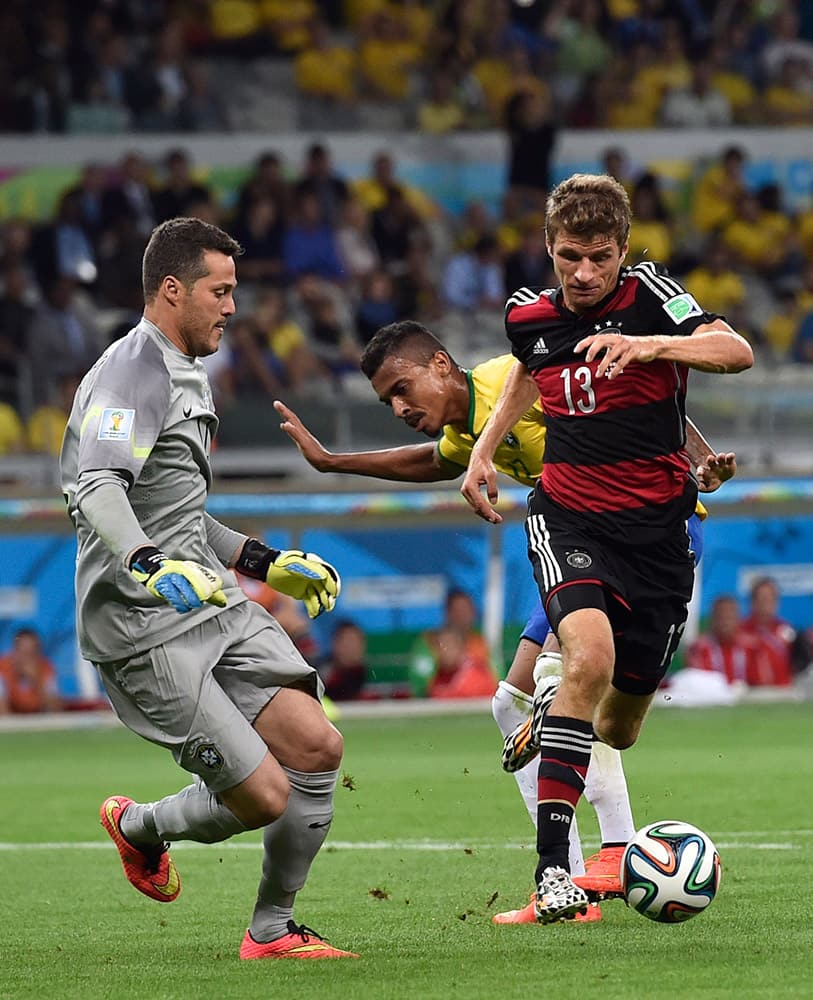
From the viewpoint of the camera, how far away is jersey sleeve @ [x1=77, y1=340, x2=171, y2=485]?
551cm

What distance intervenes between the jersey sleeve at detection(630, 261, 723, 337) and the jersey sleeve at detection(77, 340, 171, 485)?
5.47 ft

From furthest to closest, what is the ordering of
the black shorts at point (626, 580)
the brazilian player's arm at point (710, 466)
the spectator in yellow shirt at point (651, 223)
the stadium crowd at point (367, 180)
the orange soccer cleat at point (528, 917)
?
the spectator in yellow shirt at point (651, 223) → the stadium crowd at point (367, 180) → the brazilian player's arm at point (710, 466) → the orange soccer cleat at point (528, 917) → the black shorts at point (626, 580)

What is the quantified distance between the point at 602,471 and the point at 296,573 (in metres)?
1.11

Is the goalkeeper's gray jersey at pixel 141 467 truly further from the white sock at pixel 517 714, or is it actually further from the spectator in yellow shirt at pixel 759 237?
the spectator in yellow shirt at pixel 759 237

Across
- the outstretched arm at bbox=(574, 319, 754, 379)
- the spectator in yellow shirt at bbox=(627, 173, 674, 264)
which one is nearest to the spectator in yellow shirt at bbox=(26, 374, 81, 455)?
the spectator in yellow shirt at bbox=(627, 173, 674, 264)

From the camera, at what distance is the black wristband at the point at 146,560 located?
524cm

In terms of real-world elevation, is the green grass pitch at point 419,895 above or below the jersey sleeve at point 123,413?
below

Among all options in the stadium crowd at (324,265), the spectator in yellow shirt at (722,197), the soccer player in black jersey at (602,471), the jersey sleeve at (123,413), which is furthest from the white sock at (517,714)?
the spectator in yellow shirt at (722,197)

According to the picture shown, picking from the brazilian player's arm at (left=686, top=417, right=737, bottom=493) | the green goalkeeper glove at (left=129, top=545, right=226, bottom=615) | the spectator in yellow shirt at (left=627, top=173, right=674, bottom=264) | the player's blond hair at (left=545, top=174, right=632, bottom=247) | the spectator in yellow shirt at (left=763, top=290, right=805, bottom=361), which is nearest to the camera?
the green goalkeeper glove at (left=129, top=545, right=226, bottom=615)

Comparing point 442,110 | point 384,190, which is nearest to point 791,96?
point 442,110

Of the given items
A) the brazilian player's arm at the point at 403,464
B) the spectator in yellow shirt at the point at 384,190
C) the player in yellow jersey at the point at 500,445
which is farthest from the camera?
the spectator in yellow shirt at the point at 384,190

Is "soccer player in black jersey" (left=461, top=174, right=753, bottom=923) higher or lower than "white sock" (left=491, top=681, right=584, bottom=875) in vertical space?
higher

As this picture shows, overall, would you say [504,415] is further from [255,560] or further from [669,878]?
[669,878]

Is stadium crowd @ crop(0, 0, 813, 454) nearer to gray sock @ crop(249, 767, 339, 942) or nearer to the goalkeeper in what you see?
the goalkeeper
